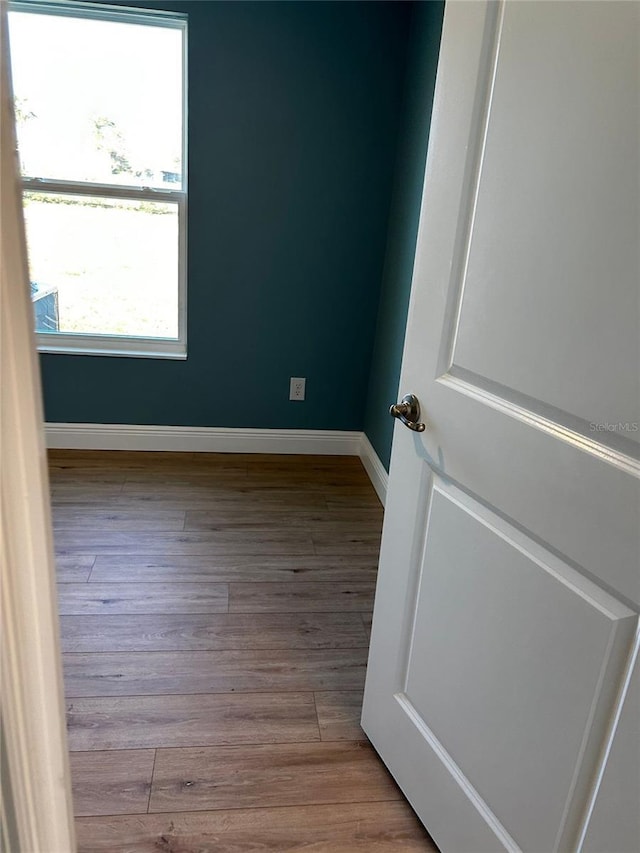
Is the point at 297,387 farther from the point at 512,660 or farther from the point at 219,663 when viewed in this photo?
the point at 512,660

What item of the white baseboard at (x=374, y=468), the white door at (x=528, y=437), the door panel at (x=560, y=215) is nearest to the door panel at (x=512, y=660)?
the white door at (x=528, y=437)

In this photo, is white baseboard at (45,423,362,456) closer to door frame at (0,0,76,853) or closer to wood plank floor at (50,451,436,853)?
wood plank floor at (50,451,436,853)

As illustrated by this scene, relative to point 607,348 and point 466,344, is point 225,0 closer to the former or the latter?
point 466,344

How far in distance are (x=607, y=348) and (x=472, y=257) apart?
1.06 feet

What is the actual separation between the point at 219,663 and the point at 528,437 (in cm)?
122

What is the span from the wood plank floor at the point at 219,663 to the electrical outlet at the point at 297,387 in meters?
0.53

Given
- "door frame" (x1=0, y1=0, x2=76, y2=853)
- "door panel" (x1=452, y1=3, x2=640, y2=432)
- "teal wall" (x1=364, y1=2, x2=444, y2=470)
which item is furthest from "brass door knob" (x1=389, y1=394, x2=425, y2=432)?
"teal wall" (x1=364, y1=2, x2=444, y2=470)

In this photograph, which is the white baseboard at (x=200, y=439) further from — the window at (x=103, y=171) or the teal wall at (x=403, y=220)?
the window at (x=103, y=171)

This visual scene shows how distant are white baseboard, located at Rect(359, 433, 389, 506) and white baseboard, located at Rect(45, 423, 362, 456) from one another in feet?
0.29

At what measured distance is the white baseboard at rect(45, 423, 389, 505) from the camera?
3.08 metres

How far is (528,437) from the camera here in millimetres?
920

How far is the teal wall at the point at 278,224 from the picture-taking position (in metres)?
2.65

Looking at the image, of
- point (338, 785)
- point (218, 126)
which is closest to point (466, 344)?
point (338, 785)

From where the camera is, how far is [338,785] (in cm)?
137
